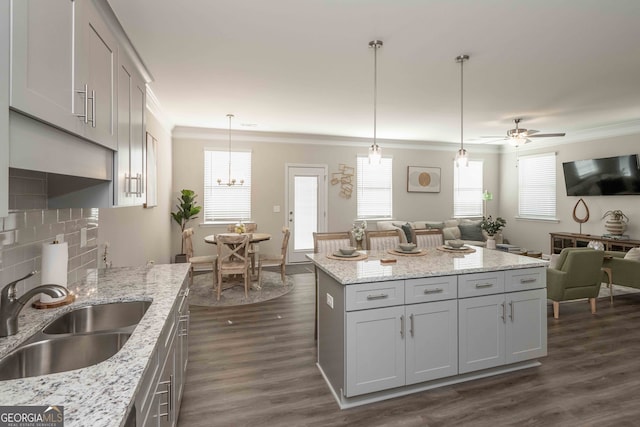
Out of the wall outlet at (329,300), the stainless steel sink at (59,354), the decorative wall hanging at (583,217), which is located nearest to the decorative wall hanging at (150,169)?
the wall outlet at (329,300)

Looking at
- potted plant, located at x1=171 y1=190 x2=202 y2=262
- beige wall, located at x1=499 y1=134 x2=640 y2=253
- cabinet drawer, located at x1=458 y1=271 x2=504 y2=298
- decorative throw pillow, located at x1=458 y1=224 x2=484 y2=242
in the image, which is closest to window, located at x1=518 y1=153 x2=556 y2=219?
beige wall, located at x1=499 y1=134 x2=640 y2=253

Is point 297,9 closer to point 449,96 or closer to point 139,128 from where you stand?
point 139,128

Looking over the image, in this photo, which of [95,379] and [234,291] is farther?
[234,291]

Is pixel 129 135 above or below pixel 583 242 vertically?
above

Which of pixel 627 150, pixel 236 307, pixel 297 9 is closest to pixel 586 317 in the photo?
pixel 627 150

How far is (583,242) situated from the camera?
21.1 feet

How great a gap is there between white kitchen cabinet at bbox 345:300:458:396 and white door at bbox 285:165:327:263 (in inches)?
193

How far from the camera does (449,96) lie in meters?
4.46

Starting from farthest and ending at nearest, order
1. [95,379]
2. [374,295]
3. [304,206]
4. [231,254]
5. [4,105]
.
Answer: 1. [304,206]
2. [231,254]
3. [374,295]
4. [95,379]
5. [4,105]

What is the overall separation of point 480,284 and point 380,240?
5.05ft

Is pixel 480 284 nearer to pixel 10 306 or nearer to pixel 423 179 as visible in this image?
pixel 10 306

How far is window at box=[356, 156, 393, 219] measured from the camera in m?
7.65

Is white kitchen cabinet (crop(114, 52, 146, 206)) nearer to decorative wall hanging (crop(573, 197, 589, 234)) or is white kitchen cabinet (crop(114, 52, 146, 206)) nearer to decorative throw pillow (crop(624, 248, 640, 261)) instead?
decorative throw pillow (crop(624, 248, 640, 261))

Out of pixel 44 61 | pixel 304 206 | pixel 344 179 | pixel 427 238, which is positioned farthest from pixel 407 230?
pixel 44 61
